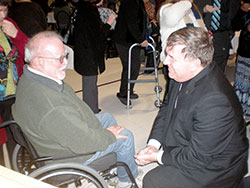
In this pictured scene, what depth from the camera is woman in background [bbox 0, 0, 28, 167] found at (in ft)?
5.27

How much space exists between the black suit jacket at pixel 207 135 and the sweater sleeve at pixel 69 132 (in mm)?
412

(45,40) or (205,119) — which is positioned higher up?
(45,40)

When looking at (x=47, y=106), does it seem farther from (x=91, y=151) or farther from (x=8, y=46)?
(x=8, y=46)

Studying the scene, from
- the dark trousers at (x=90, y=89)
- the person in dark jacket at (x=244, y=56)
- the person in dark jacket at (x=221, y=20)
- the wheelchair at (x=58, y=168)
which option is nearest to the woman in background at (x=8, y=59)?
the wheelchair at (x=58, y=168)

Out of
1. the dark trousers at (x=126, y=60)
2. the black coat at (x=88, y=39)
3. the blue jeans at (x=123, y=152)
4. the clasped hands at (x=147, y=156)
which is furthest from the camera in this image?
the dark trousers at (x=126, y=60)

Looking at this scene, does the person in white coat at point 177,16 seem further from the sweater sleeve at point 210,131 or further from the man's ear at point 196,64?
the sweater sleeve at point 210,131

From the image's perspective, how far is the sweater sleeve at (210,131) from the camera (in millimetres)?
1078

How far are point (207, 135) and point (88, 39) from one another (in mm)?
1641

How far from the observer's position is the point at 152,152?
1378 mm

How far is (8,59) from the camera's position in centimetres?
164

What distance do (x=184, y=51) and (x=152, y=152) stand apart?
62cm

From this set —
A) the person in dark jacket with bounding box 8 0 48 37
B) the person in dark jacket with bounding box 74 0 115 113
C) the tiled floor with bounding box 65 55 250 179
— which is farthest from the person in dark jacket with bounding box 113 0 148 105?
the person in dark jacket with bounding box 8 0 48 37

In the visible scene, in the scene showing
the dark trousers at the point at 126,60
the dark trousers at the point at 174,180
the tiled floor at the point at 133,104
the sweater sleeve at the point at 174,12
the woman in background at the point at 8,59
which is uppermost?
the sweater sleeve at the point at 174,12

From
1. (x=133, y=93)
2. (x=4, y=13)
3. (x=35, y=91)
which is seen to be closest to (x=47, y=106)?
(x=35, y=91)
